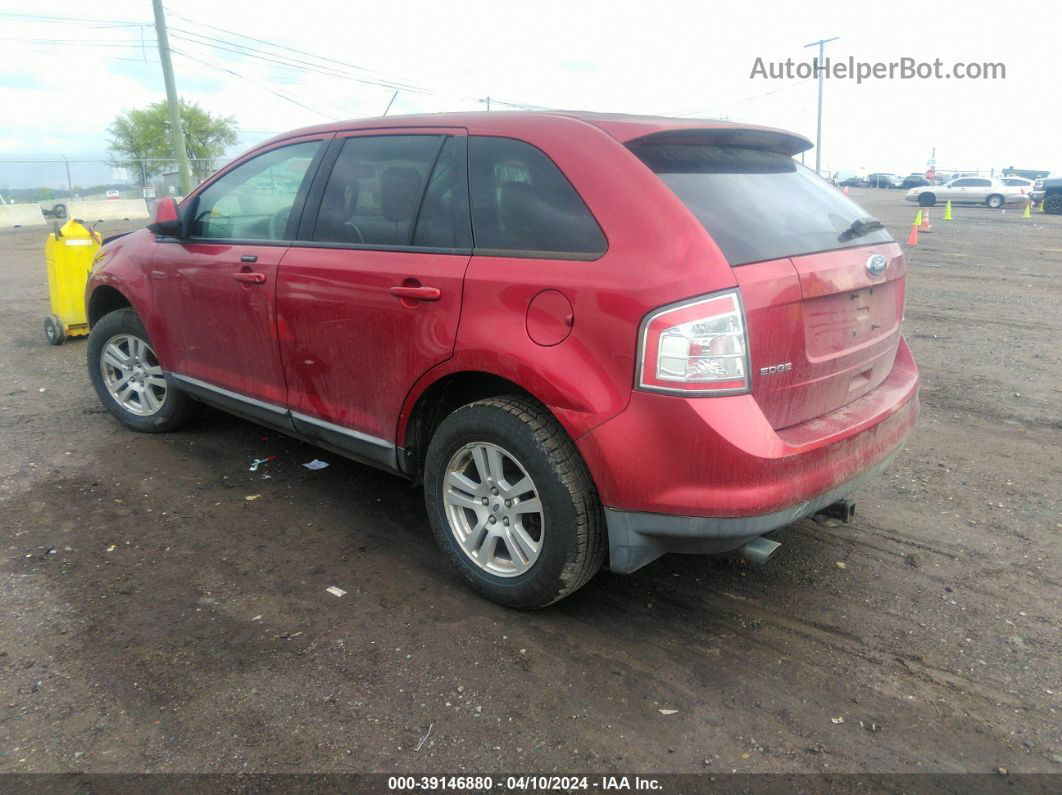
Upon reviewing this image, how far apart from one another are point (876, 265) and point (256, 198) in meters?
2.99

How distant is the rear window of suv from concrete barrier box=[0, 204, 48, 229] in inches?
1282

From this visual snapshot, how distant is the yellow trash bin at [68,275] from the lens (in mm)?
7648

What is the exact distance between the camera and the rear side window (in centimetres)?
281

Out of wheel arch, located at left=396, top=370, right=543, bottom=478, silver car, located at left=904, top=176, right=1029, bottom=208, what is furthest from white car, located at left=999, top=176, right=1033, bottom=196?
wheel arch, located at left=396, top=370, right=543, bottom=478

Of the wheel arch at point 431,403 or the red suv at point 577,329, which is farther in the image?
the wheel arch at point 431,403

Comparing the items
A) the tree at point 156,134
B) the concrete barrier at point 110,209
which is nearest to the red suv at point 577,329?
the concrete barrier at point 110,209

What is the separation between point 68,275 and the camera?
7.70 meters

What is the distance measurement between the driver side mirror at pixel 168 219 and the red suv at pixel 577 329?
2.13 ft

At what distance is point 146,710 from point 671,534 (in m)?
1.78

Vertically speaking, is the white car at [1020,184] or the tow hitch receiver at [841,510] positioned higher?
the white car at [1020,184]

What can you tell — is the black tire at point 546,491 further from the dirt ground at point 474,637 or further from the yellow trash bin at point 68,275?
the yellow trash bin at point 68,275

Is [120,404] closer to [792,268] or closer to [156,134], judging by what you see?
[792,268]

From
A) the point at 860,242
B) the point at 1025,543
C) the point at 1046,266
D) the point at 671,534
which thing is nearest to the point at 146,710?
the point at 671,534

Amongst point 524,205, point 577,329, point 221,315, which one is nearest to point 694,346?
point 577,329
